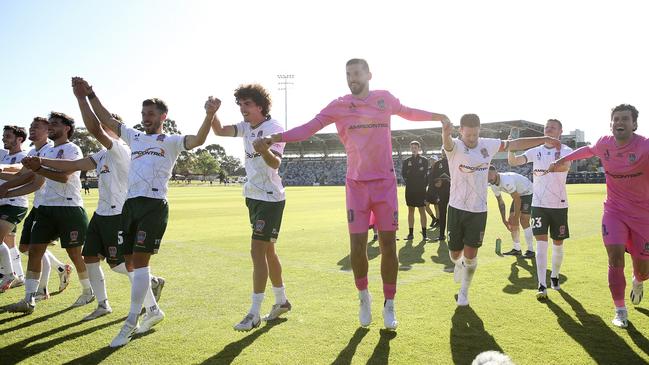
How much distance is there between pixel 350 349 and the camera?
4.19 metres

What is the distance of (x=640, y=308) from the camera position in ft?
18.0

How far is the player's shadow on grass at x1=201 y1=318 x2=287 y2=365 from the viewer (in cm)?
396

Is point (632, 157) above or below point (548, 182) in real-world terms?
above

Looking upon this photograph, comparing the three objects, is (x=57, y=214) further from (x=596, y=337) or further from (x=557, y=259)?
(x=557, y=259)

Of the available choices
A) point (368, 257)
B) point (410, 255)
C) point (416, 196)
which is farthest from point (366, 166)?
point (416, 196)

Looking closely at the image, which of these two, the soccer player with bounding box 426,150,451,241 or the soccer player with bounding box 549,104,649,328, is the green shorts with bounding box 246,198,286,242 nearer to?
the soccer player with bounding box 549,104,649,328

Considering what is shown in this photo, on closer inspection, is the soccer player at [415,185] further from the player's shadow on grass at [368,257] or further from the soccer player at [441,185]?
the player's shadow on grass at [368,257]

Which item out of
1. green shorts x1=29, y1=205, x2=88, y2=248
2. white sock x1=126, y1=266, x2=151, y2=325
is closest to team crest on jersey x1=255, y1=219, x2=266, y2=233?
white sock x1=126, y1=266, x2=151, y2=325

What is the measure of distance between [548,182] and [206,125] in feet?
16.2

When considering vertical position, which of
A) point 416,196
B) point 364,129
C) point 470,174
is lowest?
point 416,196

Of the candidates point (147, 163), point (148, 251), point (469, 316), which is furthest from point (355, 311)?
point (147, 163)

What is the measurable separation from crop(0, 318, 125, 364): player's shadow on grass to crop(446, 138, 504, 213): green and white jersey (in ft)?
14.4

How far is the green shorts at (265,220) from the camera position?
16.7ft

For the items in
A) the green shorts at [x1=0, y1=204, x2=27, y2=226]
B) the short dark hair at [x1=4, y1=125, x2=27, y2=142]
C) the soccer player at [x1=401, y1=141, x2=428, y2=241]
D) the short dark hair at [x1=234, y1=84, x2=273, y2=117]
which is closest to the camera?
the short dark hair at [x1=234, y1=84, x2=273, y2=117]
